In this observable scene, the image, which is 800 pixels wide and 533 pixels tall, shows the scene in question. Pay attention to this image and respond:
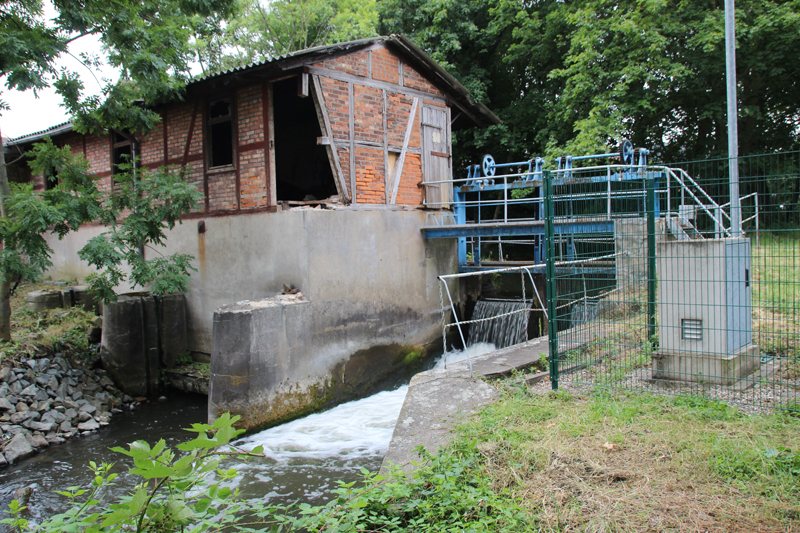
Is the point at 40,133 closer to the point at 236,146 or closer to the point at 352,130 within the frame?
the point at 236,146

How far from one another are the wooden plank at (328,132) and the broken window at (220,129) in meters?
1.77

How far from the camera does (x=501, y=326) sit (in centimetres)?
1129

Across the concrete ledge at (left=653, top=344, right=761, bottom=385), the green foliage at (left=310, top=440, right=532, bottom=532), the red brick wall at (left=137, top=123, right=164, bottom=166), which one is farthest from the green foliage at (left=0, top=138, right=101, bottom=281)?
the concrete ledge at (left=653, top=344, right=761, bottom=385)

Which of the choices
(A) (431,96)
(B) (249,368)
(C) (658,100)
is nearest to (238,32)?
(A) (431,96)

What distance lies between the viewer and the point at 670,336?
203 inches

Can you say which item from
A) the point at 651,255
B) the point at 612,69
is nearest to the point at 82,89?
the point at 651,255

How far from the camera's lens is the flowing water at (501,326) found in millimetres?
10961

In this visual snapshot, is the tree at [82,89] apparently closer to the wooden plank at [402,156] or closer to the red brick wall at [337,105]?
the red brick wall at [337,105]

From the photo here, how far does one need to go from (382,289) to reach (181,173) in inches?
175

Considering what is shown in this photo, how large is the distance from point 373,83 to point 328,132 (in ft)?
5.40

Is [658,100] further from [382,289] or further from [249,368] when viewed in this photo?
[249,368]

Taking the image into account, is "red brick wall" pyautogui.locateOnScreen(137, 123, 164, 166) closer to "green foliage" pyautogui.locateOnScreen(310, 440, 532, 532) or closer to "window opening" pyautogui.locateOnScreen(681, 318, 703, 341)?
"green foliage" pyautogui.locateOnScreen(310, 440, 532, 532)

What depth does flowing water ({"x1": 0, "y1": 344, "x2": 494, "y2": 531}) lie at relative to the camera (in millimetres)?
6309

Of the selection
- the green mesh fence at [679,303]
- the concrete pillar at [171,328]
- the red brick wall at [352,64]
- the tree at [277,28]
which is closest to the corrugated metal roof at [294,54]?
the red brick wall at [352,64]
